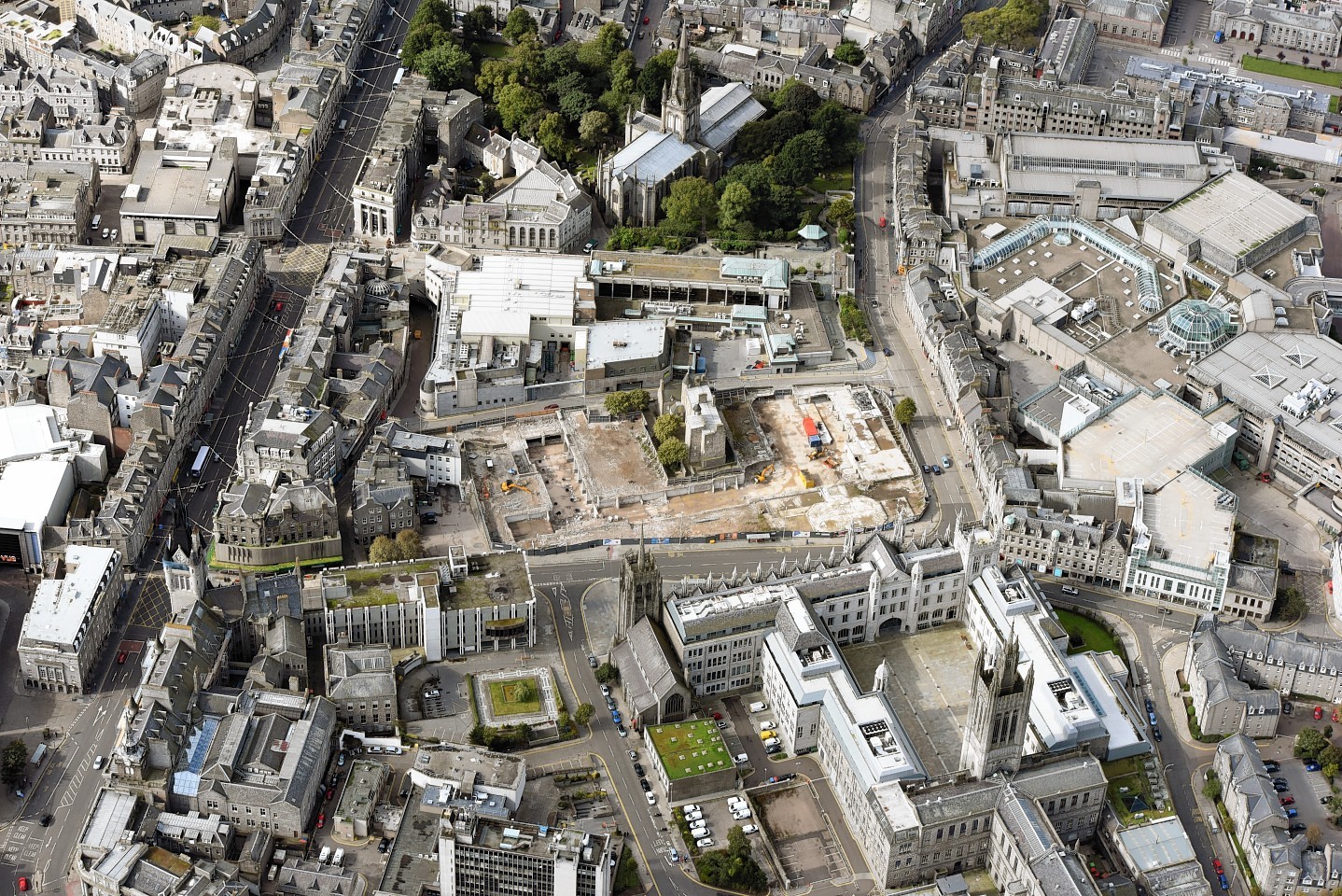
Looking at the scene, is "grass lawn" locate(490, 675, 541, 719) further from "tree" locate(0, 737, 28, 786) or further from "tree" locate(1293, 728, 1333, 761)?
"tree" locate(1293, 728, 1333, 761)

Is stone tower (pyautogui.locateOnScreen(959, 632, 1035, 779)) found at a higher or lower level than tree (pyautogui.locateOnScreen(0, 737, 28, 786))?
higher

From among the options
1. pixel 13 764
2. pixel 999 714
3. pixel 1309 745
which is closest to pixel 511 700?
pixel 13 764

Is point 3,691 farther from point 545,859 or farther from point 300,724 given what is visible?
point 545,859

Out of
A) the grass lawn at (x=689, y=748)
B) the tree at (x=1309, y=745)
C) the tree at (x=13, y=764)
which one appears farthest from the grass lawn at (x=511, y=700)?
the tree at (x=1309, y=745)

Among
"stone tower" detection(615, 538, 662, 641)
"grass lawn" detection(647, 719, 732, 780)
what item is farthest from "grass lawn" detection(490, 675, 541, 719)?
"grass lawn" detection(647, 719, 732, 780)

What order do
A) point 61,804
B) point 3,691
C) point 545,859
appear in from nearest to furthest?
point 545,859, point 61,804, point 3,691

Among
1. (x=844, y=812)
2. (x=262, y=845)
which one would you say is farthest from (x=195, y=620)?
(x=844, y=812)
